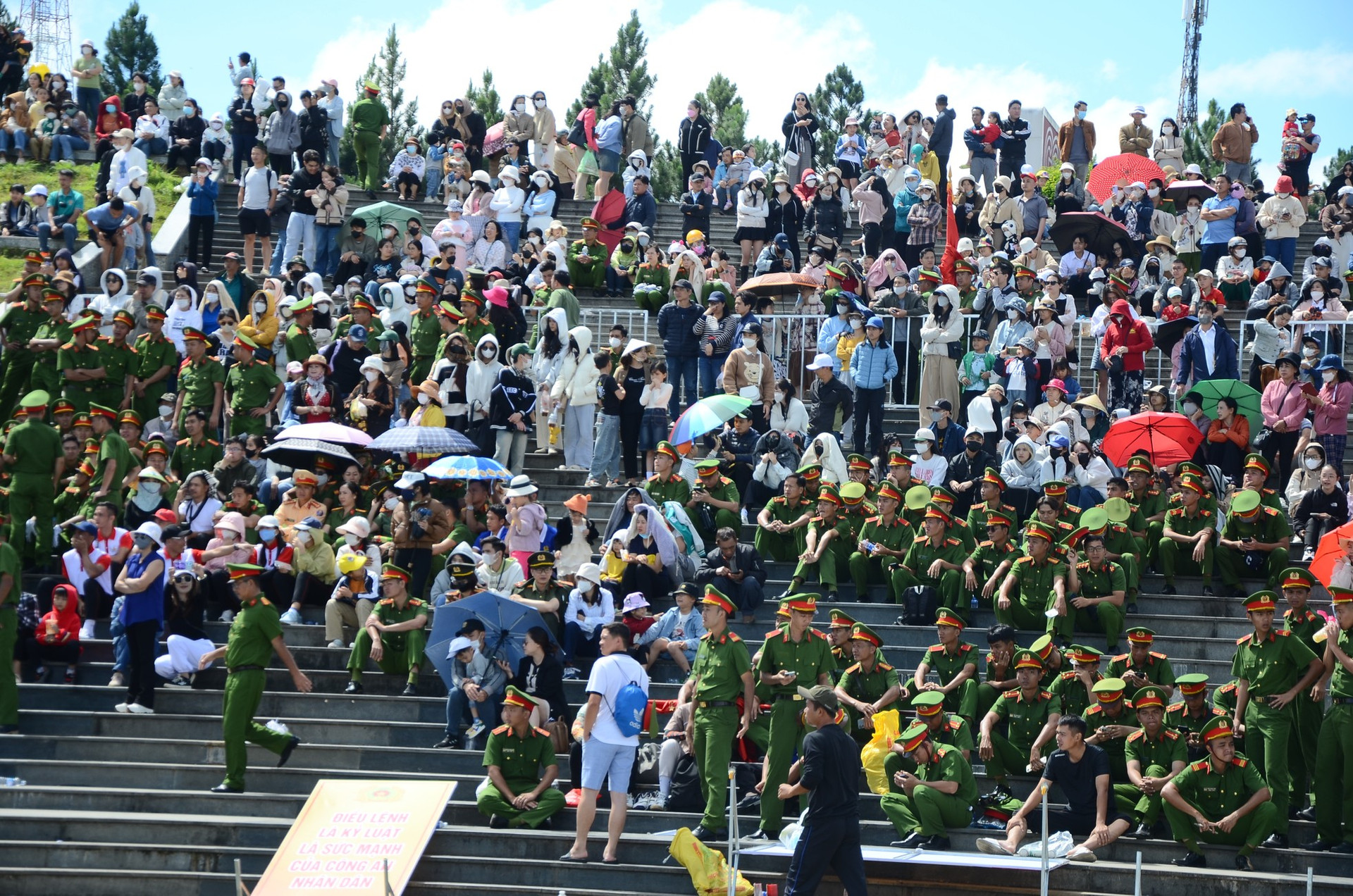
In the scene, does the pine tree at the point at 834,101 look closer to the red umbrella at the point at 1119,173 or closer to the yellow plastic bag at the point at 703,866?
the red umbrella at the point at 1119,173

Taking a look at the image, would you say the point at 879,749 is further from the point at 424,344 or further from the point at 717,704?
the point at 424,344

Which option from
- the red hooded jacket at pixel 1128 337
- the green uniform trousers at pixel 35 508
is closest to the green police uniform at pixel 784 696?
the red hooded jacket at pixel 1128 337

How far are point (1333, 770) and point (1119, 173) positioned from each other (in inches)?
515

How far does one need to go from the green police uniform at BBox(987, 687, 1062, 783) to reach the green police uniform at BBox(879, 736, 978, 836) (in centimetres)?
45

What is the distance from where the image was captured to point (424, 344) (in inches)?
760

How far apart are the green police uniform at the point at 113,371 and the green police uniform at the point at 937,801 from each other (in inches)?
396

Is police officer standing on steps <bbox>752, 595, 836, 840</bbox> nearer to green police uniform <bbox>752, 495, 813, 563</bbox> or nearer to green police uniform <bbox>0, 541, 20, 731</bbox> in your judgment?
green police uniform <bbox>752, 495, 813, 563</bbox>

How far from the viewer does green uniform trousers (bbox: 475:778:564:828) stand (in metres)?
12.9

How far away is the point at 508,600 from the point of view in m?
13.8

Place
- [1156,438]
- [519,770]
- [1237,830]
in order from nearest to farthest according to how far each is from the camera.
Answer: [1237,830]
[519,770]
[1156,438]

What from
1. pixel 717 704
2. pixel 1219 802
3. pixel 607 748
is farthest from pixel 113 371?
pixel 1219 802

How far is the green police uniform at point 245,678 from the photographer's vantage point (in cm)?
1341

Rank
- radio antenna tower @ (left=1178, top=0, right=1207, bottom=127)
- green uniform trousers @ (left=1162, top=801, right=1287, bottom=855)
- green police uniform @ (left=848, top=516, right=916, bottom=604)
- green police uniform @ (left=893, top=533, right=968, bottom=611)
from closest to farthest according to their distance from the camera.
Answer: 1. green uniform trousers @ (left=1162, top=801, right=1287, bottom=855)
2. green police uniform @ (left=893, top=533, right=968, bottom=611)
3. green police uniform @ (left=848, top=516, right=916, bottom=604)
4. radio antenna tower @ (left=1178, top=0, right=1207, bottom=127)

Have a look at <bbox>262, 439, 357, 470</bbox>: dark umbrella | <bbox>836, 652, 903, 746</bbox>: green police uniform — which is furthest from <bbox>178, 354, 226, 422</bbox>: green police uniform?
<bbox>836, 652, 903, 746</bbox>: green police uniform
